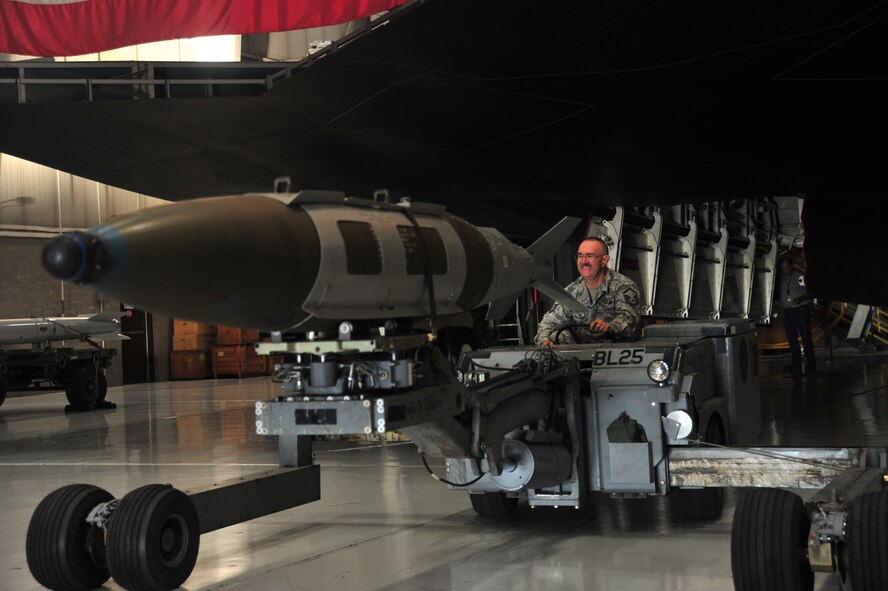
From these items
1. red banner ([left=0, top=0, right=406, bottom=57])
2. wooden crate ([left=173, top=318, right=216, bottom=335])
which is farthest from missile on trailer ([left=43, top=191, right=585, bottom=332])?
wooden crate ([left=173, top=318, right=216, bottom=335])

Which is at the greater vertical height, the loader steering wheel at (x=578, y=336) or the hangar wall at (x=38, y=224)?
the hangar wall at (x=38, y=224)

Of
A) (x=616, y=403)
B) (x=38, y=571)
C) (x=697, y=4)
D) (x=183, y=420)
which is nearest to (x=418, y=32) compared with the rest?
(x=697, y=4)

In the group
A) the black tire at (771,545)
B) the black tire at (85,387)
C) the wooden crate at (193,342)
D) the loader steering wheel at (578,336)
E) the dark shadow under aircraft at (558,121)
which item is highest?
the dark shadow under aircraft at (558,121)

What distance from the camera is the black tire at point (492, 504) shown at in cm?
596

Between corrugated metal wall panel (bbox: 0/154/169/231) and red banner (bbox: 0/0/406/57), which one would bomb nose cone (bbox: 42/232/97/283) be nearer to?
red banner (bbox: 0/0/406/57)

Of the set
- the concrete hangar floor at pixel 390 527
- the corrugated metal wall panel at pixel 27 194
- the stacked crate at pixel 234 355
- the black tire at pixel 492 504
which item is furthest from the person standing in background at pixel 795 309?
the corrugated metal wall panel at pixel 27 194

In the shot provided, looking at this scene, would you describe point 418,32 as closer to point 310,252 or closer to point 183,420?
point 310,252

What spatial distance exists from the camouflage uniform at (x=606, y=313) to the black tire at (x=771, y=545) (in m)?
2.50

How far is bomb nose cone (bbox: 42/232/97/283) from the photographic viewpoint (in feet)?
10.3

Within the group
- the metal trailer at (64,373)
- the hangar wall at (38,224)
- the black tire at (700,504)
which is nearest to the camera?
the black tire at (700,504)

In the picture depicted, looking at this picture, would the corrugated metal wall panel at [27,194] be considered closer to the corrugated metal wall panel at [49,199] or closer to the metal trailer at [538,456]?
the corrugated metal wall panel at [49,199]

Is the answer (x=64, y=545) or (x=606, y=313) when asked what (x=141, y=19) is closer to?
(x=606, y=313)

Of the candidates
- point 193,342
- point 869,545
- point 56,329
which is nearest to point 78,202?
point 193,342

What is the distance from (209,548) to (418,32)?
14.1 ft
